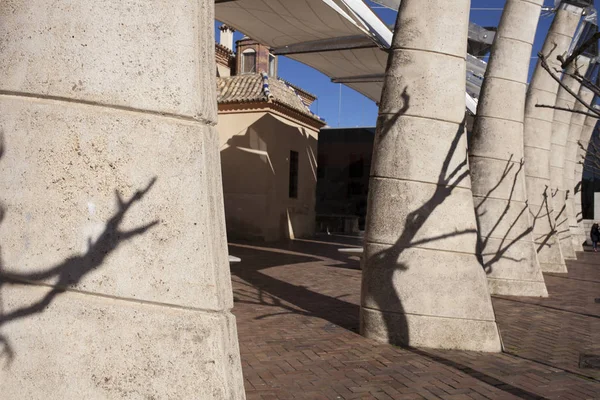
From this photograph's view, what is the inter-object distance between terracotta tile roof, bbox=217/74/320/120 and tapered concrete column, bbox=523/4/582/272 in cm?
897

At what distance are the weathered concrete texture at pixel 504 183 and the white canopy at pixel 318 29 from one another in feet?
11.2

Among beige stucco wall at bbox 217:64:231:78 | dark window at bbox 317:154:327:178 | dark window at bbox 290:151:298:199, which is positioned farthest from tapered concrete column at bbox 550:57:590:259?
dark window at bbox 317:154:327:178

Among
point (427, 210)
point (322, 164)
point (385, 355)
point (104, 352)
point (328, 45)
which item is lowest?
point (385, 355)

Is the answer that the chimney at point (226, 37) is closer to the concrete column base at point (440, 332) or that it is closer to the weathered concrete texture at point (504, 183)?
the weathered concrete texture at point (504, 183)

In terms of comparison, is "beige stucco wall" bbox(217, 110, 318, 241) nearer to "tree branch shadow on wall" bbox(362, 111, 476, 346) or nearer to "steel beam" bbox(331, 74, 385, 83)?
"steel beam" bbox(331, 74, 385, 83)

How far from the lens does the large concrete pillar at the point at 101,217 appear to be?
111 inches

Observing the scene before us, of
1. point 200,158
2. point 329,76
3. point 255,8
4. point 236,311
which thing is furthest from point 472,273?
point 329,76

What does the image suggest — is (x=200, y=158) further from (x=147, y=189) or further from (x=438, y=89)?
(x=438, y=89)

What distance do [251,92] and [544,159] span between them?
10498mm

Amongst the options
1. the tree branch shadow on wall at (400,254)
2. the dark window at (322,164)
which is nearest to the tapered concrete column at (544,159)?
the tree branch shadow on wall at (400,254)

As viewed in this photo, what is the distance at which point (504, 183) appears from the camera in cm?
1105

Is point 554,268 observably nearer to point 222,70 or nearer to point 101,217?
point 101,217

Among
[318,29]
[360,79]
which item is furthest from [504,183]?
→ [360,79]

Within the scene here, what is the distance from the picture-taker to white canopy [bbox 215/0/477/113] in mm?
12930
